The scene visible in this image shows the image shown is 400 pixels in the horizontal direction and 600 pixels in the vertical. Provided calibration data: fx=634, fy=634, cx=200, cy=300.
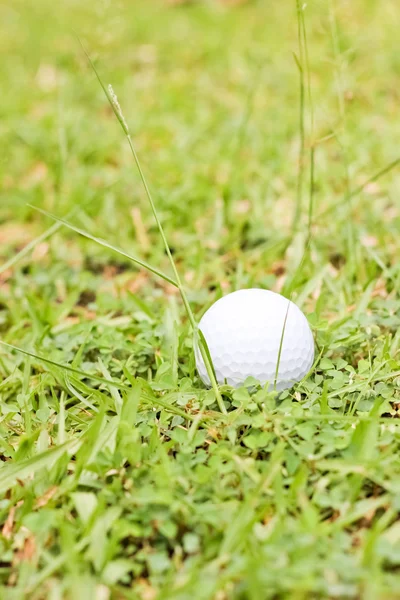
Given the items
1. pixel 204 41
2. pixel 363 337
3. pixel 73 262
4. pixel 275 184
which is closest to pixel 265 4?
pixel 204 41

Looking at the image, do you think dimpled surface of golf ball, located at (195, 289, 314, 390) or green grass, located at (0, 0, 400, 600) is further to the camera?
dimpled surface of golf ball, located at (195, 289, 314, 390)

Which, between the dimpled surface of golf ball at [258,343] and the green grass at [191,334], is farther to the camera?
the dimpled surface of golf ball at [258,343]

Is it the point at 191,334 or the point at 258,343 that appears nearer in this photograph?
the point at 258,343
